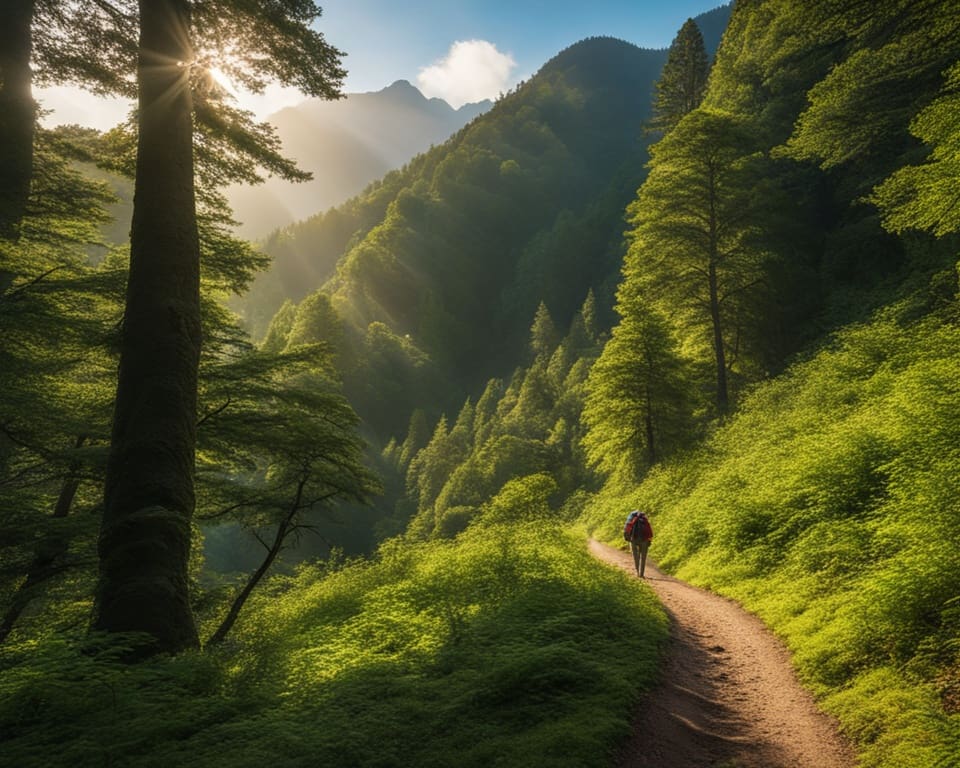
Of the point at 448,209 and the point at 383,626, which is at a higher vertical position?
the point at 448,209

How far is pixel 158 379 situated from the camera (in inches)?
267

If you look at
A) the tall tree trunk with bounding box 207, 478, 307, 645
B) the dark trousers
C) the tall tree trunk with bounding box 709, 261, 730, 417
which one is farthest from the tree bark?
the tall tree trunk with bounding box 709, 261, 730, 417

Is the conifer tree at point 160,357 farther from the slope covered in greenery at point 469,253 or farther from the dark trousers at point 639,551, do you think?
the slope covered in greenery at point 469,253

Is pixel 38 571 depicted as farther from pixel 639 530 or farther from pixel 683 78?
pixel 683 78

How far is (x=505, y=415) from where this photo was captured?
67062mm

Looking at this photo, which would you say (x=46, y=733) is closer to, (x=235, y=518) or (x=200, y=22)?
(x=235, y=518)

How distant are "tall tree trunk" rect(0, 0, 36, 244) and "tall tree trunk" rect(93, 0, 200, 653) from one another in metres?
5.40

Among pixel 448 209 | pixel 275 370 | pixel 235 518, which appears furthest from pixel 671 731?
pixel 448 209

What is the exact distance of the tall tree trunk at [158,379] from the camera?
5992 mm

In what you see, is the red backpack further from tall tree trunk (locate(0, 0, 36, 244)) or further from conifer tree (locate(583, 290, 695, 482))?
tall tree trunk (locate(0, 0, 36, 244))

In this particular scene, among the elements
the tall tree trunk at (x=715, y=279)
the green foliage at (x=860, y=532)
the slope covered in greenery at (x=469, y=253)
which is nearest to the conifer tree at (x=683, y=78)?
the tall tree trunk at (x=715, y=279)

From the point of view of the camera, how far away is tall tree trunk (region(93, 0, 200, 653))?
5.99m

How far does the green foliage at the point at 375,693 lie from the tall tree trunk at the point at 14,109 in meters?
9.42

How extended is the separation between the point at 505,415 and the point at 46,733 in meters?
63.2
